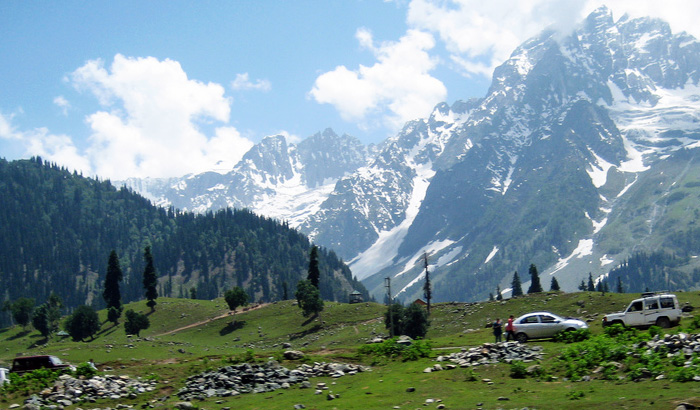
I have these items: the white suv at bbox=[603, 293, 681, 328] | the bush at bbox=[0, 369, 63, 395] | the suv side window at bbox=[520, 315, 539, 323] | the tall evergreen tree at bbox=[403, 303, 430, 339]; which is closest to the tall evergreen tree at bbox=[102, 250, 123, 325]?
the tall evergreen tree at bbox=[403, 303, 430, 339]

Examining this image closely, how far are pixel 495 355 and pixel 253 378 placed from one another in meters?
14.7

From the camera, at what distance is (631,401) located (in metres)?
26.0

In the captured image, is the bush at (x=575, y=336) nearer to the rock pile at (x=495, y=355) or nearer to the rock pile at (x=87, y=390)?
the rock pile at (x=495, y=355)

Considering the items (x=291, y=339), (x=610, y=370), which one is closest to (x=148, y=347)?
(x=291, y=339)

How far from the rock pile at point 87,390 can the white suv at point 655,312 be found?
33.2 metres

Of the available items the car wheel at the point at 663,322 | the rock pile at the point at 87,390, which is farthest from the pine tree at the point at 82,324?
the car wheel at the point at 663,322

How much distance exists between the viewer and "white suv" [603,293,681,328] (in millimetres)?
44812

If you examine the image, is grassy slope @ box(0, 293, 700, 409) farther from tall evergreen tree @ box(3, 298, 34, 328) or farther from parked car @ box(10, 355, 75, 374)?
tall evergreen tree @ box(3, 298, 34, 328)

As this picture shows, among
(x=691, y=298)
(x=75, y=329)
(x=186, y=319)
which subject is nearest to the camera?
(x=691, y=298)

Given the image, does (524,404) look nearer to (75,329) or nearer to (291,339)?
(291,339)

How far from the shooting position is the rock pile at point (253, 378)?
37.7 metres

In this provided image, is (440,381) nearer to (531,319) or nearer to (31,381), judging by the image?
(531,319)

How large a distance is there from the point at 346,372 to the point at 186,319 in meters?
121

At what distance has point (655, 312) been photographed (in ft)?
149
